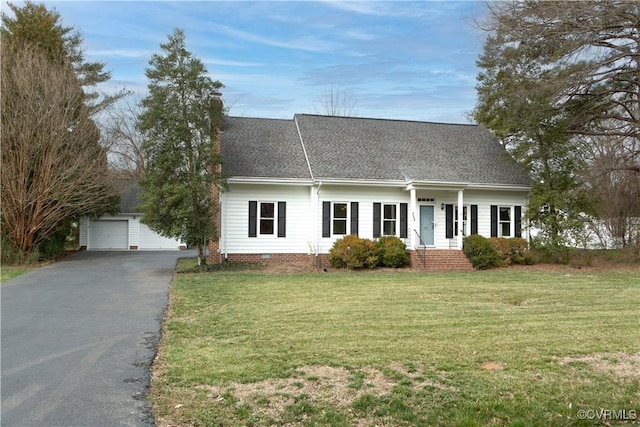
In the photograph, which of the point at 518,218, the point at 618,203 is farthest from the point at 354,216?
the point at 618,203

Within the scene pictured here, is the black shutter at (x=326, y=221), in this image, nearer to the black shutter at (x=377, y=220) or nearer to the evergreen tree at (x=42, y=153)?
the black shutter at (x=377, y=220)

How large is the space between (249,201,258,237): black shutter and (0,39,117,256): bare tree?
7.35 metres

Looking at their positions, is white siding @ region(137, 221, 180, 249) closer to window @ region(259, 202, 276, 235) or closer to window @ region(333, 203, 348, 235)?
window @ region(259, 202, 276, 235)

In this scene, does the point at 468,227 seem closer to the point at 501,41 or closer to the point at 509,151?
the point at 509,151

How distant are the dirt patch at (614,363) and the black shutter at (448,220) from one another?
15.3 m

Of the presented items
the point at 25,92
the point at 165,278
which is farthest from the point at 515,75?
the point at 25,92

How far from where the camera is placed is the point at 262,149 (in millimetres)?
21641

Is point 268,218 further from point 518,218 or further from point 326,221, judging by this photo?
point 518,218

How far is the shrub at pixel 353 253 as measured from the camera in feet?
61.7

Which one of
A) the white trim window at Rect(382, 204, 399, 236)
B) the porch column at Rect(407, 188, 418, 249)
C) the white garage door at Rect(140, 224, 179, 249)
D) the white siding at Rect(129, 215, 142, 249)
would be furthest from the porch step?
the white siding at Rect(129, 215, 142, 249)

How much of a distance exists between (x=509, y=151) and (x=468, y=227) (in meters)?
4.19

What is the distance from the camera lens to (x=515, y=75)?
20.2 meters

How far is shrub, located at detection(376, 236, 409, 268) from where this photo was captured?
757 inches

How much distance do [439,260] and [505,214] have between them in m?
4.73
